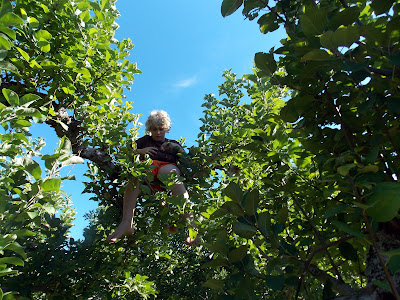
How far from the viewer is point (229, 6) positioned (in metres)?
1.26

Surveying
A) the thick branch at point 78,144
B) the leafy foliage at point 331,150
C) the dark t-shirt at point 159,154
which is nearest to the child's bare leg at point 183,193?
the dark t-shirt at point 159,154

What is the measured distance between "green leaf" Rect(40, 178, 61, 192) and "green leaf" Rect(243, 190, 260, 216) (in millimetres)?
690

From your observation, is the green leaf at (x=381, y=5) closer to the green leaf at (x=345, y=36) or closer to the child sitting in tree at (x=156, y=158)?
the green leaf at (x=345, y=36)

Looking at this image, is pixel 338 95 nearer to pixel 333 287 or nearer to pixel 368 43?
pixel 368 43

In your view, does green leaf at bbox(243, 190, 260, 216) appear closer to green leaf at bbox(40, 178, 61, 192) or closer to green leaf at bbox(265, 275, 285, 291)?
green leaf at bbox(265, 275, 285, 291)

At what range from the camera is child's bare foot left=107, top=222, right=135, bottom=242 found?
9.01 feet

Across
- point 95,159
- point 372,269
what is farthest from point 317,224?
point 95,159

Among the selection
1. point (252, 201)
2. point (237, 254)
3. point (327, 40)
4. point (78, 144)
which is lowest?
point (237, 254)

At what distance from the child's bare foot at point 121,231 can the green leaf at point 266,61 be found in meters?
2.23

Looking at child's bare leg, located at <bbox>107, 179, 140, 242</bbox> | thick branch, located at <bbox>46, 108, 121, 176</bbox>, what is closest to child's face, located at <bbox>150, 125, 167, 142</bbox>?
thick branch, located at <bbox>46, 108, 121, 176</bbox>

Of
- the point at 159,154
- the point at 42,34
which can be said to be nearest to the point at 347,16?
the point at 42,34

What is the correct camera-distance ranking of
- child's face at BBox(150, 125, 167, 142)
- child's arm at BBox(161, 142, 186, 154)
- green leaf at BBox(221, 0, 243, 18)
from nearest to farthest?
green leaf at BBox(221, 0, 243, 18) → child's arm at BBox(161, 142, 186, 154) → child's face at BBox(150, 125, 167, 142)

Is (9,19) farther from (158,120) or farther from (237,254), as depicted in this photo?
(158,120)

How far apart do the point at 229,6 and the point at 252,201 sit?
2.84 feet
